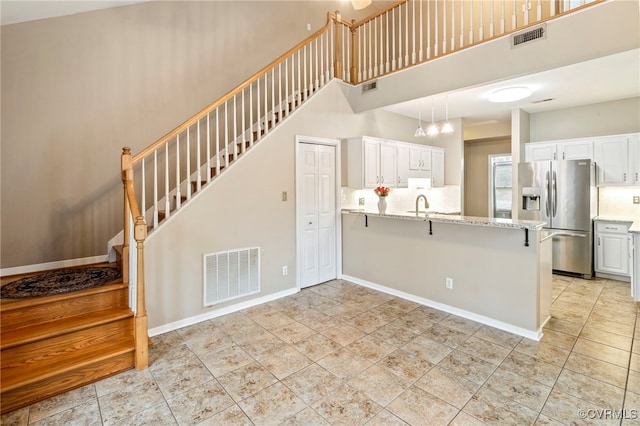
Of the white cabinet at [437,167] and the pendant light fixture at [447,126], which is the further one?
the white cabinet at [437,167]

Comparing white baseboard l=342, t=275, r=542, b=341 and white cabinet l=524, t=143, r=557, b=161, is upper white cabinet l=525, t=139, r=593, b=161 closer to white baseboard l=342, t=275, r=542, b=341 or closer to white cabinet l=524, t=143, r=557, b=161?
white cabinet l=524, t=143, r=557, b=161

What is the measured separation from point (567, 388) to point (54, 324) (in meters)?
4.09

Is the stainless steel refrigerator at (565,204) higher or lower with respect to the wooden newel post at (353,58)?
lower

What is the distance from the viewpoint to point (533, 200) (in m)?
5.28

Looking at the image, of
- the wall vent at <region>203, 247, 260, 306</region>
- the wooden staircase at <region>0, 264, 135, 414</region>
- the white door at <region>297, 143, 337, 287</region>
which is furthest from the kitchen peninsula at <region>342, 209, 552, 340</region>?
the wooden staircase at <region>0, 264, 135, 414</region>

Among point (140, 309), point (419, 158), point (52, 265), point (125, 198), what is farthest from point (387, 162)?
point (52, 265)

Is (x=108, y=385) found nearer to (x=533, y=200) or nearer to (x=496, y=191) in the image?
(x=533, y=200)

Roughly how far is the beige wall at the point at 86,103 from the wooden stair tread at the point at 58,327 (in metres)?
1.56

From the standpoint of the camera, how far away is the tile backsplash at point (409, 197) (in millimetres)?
5258

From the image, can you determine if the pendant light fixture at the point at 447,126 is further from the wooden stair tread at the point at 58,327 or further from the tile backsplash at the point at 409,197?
the wooden stair tread at the point at 58,327

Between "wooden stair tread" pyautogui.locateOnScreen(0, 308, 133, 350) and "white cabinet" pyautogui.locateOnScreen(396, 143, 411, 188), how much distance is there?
14.6 ft

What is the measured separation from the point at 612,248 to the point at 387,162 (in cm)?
371

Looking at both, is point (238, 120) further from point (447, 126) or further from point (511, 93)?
point (511, 93)

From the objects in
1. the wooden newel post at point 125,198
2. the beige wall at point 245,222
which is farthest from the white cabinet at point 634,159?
the wooden newel post at point 125,198
